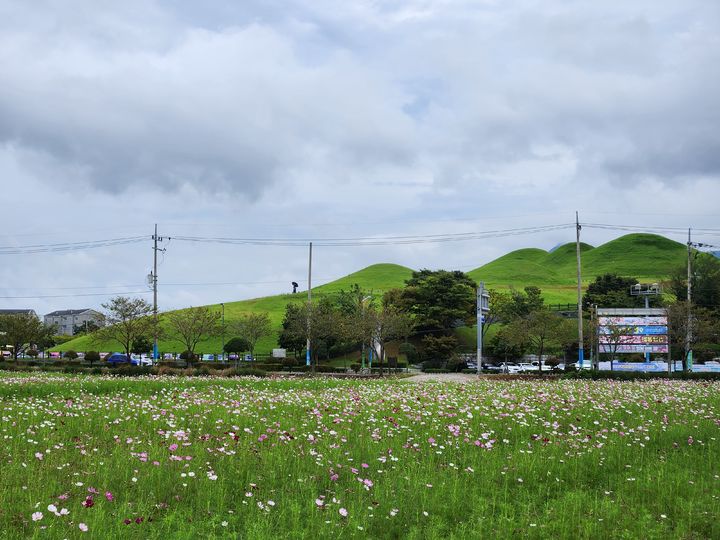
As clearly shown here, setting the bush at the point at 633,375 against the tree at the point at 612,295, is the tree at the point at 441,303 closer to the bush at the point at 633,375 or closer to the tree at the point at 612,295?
the tree at the point at 612,295

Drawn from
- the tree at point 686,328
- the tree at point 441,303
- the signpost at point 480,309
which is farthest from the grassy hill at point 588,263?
the signpost at point 480,309

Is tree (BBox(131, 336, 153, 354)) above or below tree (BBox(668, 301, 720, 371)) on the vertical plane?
below

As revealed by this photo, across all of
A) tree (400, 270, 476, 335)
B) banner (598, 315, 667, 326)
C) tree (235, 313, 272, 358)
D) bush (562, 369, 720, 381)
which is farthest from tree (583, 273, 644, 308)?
tree (235, 313, 272, 358)

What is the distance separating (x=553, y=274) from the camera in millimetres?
163375

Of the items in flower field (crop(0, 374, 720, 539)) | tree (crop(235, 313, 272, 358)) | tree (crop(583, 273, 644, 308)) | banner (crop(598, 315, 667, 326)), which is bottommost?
flower field (crop(0, 374, 720, 539))

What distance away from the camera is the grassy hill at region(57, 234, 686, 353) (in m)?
129

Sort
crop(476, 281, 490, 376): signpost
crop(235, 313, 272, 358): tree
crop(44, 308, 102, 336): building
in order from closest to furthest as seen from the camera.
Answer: crop(476, 281, 490, 376): signpost
crop(235, 313, 272, 358): tree
crop(44, 308, 102, 336): building

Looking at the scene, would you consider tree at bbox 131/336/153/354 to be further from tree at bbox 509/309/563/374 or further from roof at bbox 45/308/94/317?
roof at bbox 45/308/94/317

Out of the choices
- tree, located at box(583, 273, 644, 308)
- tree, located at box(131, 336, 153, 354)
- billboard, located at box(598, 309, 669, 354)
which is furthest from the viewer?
tree, located at box(583, 273, 644, 308)

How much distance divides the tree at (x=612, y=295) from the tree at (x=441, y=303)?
822 inches

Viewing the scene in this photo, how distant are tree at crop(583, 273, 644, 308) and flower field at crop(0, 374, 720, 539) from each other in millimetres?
76635

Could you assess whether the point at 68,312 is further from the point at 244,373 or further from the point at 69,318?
the point at 244,373

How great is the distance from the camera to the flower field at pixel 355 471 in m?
6.87

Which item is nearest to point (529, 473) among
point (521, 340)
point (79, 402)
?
point (79, 402)
